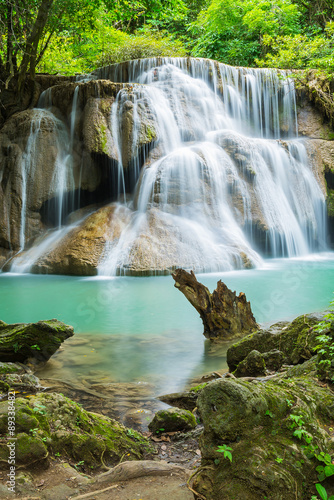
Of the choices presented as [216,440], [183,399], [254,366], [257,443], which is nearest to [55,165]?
[183,399]

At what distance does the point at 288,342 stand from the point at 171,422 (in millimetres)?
1469

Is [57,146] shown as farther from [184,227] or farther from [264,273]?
[264,273]

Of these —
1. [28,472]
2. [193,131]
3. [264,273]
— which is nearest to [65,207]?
[193,131]

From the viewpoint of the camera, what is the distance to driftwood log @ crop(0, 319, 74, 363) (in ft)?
15.4

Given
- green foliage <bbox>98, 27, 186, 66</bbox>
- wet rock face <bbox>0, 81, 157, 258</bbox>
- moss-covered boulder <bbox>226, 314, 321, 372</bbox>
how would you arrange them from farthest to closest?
green foliage <bbox>98, 27, 186, 66</bbox> → wet rock face <bbox>0, 81, 157, 258</bbox> → moss-covered boulder <bbox>226, 314, 321, 372</bbox>

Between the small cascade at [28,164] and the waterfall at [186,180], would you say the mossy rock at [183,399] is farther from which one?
the small cascade at [28,164]

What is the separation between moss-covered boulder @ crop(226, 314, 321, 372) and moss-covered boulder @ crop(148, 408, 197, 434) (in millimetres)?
1167

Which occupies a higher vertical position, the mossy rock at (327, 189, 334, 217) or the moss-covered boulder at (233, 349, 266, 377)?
the mossy rock at (327, 189, 334, 217)

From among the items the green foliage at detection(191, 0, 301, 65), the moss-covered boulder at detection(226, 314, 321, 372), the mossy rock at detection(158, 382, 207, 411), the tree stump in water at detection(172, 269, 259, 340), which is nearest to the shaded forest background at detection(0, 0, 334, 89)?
the green foliage at detection(191, 0, 301, 65)

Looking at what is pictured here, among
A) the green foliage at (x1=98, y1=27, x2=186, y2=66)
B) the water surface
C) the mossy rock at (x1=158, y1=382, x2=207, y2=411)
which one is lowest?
the mossy rock at (x1=158, y1=382, x2=207, y2=411)

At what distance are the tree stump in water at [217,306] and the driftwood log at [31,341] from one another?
1829 millimetres

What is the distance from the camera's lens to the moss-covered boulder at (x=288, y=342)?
3.68 metres

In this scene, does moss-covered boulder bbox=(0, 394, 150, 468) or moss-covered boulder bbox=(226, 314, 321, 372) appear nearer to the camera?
moss-covered boulder bbox=(0, 394, 150, 468)

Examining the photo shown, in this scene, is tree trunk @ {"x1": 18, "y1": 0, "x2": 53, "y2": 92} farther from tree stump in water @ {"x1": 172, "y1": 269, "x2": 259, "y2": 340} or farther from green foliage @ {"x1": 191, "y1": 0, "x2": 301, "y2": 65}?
green foliage @ {"x1": 191, "y1": 0, "x2": 301, "y2": 65}
